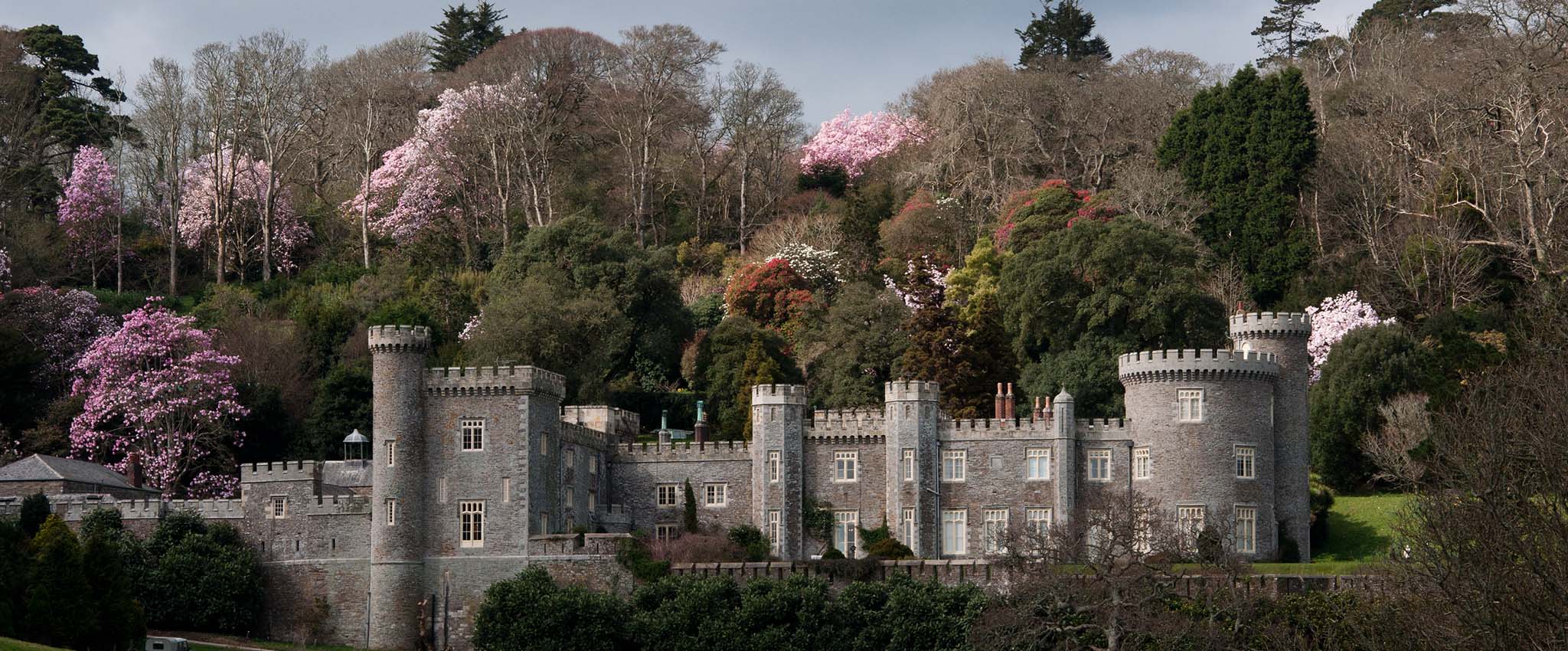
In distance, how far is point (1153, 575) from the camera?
62031 millimetres

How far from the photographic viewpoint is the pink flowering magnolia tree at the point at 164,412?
77.3 m

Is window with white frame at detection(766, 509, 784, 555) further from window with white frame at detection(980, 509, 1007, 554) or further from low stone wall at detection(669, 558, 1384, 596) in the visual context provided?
window with white frame at detection(980, 509, 1007, 554)

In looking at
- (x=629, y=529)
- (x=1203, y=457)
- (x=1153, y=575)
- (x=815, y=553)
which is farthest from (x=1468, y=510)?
(x=629, y=529)

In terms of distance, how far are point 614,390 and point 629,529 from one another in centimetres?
968

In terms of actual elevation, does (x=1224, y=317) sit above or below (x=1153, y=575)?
above

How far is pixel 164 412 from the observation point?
7744 cm

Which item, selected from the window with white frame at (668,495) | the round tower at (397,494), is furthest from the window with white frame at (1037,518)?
the round tower at (397,494)

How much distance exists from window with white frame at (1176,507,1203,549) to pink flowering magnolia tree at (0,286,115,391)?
4039cm

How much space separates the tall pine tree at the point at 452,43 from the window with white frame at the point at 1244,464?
60.9 meters

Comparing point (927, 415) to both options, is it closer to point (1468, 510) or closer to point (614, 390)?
point (614, 390)

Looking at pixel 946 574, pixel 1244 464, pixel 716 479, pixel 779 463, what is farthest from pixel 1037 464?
pixel 716 479

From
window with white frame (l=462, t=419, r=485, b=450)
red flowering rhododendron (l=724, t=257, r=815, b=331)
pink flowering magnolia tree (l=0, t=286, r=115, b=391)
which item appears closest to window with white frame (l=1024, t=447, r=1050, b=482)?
window with white frame (l=462, t=419, r=485, b=450)

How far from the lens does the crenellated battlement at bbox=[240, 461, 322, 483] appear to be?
69875 millimetres

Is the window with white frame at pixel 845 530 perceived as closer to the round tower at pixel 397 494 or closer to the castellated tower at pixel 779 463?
A: the castellated tower at pixel 779 463
